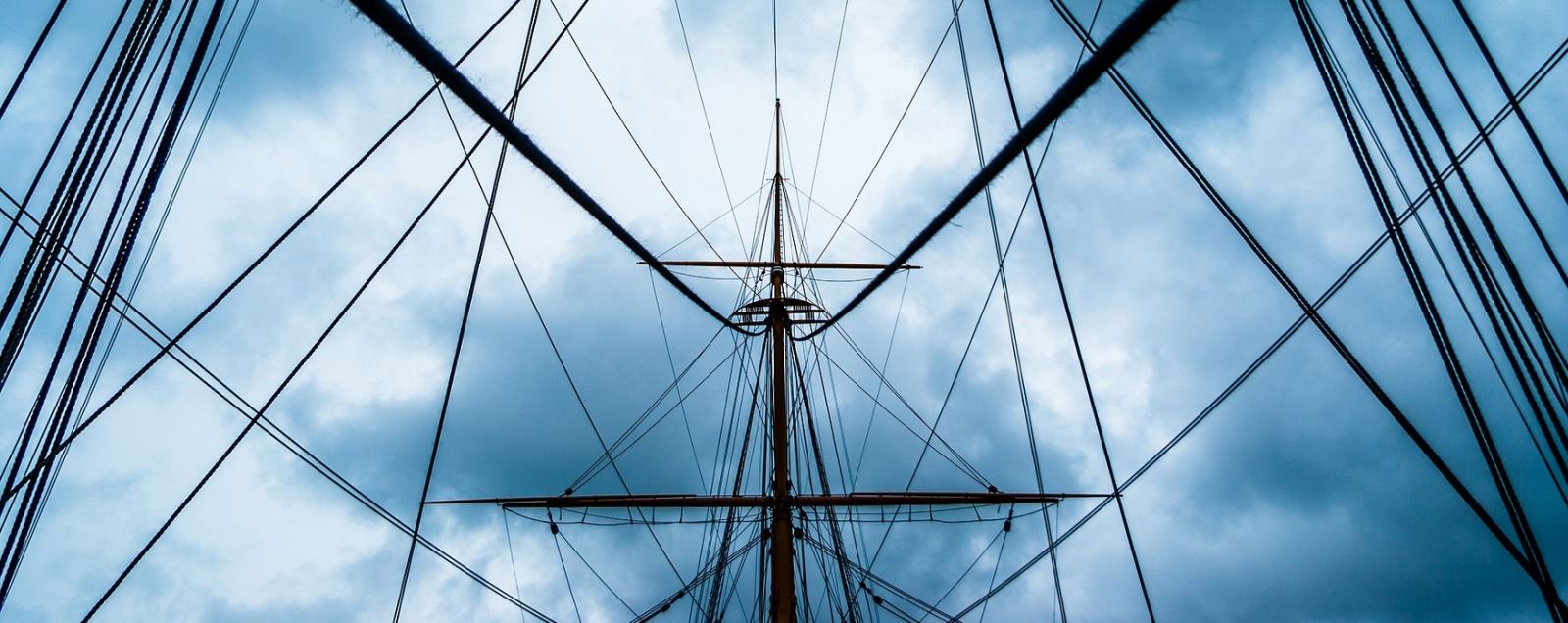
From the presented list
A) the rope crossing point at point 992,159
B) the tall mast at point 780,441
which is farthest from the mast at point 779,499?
the rope crossing point at point 992,159

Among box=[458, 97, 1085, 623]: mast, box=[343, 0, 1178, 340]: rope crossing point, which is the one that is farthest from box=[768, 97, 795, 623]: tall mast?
box=[343, 0, 1178, 340]: rope crossing point

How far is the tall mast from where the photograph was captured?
13711 millimetres

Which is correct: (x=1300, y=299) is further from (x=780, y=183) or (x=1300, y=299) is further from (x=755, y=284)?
(x=780, y=183)

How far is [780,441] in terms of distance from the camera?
15719 millimetres

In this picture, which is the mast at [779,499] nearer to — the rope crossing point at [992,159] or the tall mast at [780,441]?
the tall mast at [780,441]

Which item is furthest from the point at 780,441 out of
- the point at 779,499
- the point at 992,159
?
the point at 992,159

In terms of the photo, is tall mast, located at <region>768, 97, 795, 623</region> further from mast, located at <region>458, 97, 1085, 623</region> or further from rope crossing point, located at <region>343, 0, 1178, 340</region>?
rope crossing point, located at <region>343, 0, 1178, 340</region>

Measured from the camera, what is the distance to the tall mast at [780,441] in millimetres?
13711

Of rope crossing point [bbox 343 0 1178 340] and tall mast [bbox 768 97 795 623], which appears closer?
rope crossing point [bbox 343 0 1178 340]

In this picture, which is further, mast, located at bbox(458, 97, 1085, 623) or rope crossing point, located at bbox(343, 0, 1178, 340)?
Answer: mast, located at bbox(458, 97, 1085, 623)

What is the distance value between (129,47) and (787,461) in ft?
41.3

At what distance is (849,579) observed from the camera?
16969 mm

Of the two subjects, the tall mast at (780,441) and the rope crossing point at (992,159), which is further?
the tall mast at (780,441)

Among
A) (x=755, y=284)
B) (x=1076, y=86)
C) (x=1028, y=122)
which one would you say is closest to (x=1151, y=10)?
(x=1076, y=86)
